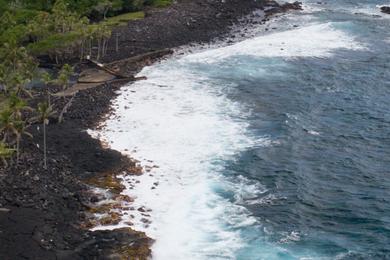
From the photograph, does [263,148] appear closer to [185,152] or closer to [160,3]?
[185,152]

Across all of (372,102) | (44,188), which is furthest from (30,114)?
(372,102)

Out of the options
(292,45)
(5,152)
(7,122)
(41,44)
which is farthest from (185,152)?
(292,45)

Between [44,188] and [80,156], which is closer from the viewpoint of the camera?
[44,188]

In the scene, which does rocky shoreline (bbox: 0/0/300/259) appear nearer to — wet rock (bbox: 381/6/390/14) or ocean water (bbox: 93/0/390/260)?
ocean water (bbox: 93/0/390/260)

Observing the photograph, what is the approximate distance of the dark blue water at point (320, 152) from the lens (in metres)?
49.5

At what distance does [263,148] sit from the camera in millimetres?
65938

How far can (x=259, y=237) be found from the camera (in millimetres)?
49375

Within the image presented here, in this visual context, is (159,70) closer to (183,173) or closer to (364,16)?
(183,173)

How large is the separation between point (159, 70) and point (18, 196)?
44588mm

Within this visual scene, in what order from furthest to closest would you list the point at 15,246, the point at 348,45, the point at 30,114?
1. the point at 348,45
2. the point at 30,114
3. the point at 15,246

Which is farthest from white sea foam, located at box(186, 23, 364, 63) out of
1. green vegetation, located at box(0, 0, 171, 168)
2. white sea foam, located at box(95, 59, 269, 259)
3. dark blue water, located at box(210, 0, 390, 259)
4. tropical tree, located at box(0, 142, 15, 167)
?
tropical tree, located at box(0, 142, 15, 167)

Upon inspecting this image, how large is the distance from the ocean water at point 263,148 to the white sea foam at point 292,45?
36 centimetres

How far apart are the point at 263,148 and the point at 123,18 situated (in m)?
63.4

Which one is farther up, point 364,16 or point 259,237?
point 364,16
